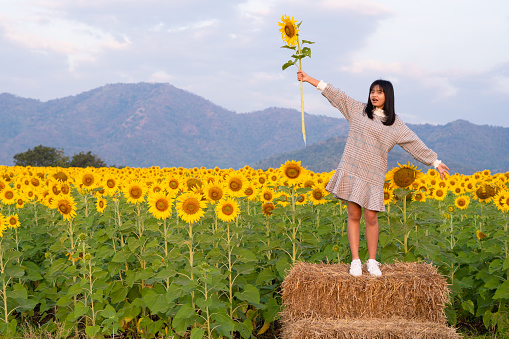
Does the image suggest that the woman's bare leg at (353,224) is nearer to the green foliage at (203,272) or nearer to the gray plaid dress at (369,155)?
the gray plaid dress at (369,155)

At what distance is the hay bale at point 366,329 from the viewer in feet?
16.1

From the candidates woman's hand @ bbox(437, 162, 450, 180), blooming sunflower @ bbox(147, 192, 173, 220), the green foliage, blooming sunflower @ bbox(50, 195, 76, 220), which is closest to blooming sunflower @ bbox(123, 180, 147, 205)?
the green foliage

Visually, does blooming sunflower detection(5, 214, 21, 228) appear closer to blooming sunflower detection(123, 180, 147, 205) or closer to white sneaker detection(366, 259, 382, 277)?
blooming sunflower detection(123, 180, 147, 205)

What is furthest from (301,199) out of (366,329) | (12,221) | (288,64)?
(12,221)

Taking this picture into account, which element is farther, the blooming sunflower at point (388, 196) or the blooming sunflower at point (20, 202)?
the blooming sunflower at point (20, 202)

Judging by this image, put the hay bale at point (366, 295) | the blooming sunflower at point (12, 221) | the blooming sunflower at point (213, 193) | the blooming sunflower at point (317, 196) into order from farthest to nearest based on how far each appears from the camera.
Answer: the blooming sunflower at point (317, 196) < the blooming sunflower at point (12, 221) < the blooming sunflower at point (213, 193) < the hay bale at point (366, 295)

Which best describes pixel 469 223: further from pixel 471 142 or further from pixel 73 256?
pixel 471 142

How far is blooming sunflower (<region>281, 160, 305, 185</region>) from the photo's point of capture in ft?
22.4

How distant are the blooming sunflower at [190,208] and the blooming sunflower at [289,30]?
7.86 ft

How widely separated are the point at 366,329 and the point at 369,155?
2.23 m

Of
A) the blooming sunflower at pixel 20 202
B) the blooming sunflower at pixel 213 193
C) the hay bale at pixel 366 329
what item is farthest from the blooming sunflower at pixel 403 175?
the blooming sunflower at pixel 20 202

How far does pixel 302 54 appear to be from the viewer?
6.03 metres

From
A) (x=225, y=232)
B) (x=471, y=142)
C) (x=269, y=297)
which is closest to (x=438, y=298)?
(x=269, y=297)

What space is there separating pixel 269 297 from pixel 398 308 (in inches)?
76.3
